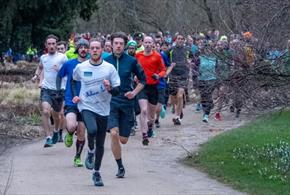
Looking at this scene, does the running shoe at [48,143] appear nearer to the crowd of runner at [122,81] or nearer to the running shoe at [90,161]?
the crowd of runner at [122,81]

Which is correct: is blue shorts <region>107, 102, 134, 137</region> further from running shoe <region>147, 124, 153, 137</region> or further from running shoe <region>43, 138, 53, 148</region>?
running shoe <region>147, 124, 153, 137</region>

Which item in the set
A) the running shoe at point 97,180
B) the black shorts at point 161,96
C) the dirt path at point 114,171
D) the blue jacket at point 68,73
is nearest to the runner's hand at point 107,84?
the running shoe at point 97,180

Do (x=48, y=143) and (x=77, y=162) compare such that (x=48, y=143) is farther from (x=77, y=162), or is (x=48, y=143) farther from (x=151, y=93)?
(x=77, y=162)

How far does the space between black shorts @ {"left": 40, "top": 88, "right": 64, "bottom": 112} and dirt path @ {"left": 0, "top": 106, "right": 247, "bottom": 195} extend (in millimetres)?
742

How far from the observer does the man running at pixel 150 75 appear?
17.2 metres

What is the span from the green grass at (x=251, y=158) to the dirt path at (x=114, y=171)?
0.94 ft

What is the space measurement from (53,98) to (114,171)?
3.93 meters

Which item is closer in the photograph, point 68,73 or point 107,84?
point 107,84

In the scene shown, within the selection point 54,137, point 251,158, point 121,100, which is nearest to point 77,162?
point 121,100

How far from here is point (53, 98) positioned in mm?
16938

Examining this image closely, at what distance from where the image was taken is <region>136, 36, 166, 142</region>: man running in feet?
56.4

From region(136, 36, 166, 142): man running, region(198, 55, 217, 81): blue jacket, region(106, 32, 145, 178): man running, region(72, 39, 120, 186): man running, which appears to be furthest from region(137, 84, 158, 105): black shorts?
region(72, 39, 120, 186): man running

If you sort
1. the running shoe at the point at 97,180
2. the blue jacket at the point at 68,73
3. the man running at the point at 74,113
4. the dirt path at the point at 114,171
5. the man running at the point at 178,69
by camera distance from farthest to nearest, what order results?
the man running at the point at 178,69
the blue jacket at the point at 68,73
the man running at the point at 74,113
the running shoe at the point at 97,180
the dirt path at the point at 114,171

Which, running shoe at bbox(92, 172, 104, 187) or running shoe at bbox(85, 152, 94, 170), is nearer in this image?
running shoe at bbox(92, 172, 104, 187)
